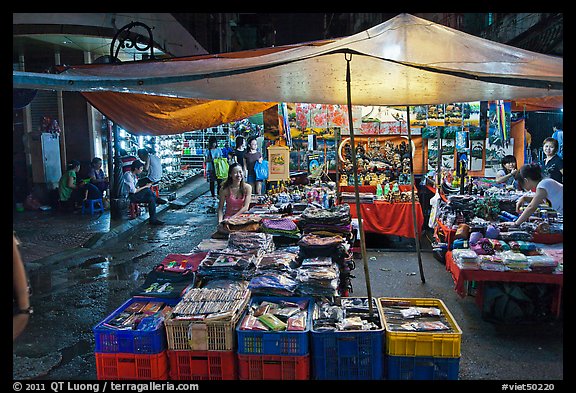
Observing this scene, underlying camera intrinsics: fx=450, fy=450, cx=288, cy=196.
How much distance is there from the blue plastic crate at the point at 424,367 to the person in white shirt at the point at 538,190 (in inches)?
140

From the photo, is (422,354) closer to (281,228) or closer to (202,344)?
(202,344)

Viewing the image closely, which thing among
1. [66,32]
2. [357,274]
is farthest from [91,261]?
[66,32]

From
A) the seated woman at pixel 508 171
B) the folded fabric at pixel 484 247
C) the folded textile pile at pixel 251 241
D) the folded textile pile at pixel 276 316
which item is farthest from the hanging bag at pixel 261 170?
the folded textile pile at pixel 276 316

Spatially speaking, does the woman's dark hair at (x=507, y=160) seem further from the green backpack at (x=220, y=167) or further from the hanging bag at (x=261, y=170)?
the green backpack at (x=220, y=167)

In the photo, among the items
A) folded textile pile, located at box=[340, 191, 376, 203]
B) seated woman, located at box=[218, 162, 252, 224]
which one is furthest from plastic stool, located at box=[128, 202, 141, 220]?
folded textile pile, located at box=[340, 191, 376, 203]

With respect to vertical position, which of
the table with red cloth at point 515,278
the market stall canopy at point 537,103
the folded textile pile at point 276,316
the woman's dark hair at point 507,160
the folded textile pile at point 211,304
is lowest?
the table with red cloth at point 515,278

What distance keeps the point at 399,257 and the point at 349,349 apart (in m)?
5.43

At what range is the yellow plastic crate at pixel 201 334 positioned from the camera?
11.7 ft

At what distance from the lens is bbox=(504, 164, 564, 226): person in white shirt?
20.1ft

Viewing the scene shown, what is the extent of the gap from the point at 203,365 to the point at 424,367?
1.75 metres

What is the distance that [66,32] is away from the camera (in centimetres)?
1116

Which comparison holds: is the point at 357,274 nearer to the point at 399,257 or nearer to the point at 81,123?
the point at 399,257

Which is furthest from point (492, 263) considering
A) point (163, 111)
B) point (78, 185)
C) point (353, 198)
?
point (78, 185)

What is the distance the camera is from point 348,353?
355cm
